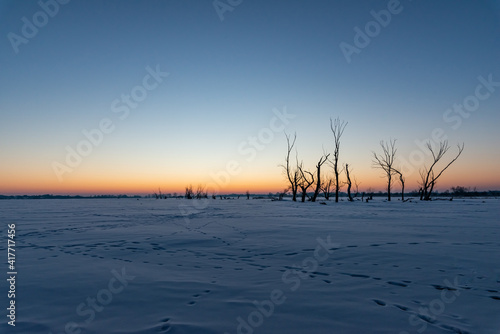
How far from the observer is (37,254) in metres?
4.45

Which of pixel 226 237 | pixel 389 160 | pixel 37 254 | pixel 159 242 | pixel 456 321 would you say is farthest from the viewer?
pixel 389 160

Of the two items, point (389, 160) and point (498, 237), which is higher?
point (389, 160)

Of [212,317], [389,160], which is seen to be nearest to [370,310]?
[212,317]

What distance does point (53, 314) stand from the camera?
218 cm

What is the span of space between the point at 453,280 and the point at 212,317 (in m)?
2.60

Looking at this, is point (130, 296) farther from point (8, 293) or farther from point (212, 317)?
point (8, 293)

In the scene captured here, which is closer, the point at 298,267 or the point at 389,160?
the point at 298,267

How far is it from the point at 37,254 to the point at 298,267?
4079 millimetres

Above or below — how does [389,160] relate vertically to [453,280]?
above

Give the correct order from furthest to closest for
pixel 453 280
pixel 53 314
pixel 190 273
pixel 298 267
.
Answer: pixel 298 267
pixel 190 273
pixel 453 280
pixel 53 314

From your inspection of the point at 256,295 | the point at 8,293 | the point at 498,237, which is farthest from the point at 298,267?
the point at 498,237

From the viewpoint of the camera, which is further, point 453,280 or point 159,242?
point 159,242

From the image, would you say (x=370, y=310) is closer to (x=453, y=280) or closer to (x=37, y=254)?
(x=453, y=280)

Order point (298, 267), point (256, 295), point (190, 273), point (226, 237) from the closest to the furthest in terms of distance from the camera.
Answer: point (256, 295) < point (190, 273) < point (298, 267) < point (226, 237)
